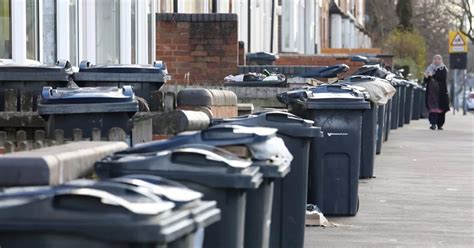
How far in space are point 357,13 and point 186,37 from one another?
41.8 metres

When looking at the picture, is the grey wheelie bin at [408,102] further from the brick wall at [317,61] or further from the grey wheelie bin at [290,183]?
the grey wheelie bin at [290,183]

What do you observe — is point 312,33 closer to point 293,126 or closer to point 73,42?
point 73,42

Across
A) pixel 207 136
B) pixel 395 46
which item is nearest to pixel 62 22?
pixel 207 136

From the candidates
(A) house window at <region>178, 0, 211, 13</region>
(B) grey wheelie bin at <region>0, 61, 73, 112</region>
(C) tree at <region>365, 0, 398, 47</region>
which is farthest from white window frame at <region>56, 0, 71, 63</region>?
(C) tree at <region>365, 0, 398, 47</region>

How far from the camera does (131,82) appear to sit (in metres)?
8.96

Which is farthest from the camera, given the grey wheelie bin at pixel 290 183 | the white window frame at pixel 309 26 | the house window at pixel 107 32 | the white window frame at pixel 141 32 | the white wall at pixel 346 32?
the white wall at pixel 346 32

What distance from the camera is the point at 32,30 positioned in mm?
11664

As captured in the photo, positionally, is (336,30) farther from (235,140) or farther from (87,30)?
(235,140)

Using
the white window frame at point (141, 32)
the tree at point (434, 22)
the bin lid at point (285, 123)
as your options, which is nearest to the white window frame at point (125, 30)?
the white window frame at point (141, 32)

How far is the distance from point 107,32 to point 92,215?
36.5 feet

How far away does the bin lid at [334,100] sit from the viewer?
10.7 meters

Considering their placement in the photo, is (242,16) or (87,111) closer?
(87,111)

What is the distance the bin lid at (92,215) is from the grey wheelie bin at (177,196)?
0.11m

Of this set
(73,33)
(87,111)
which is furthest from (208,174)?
(73,33)
